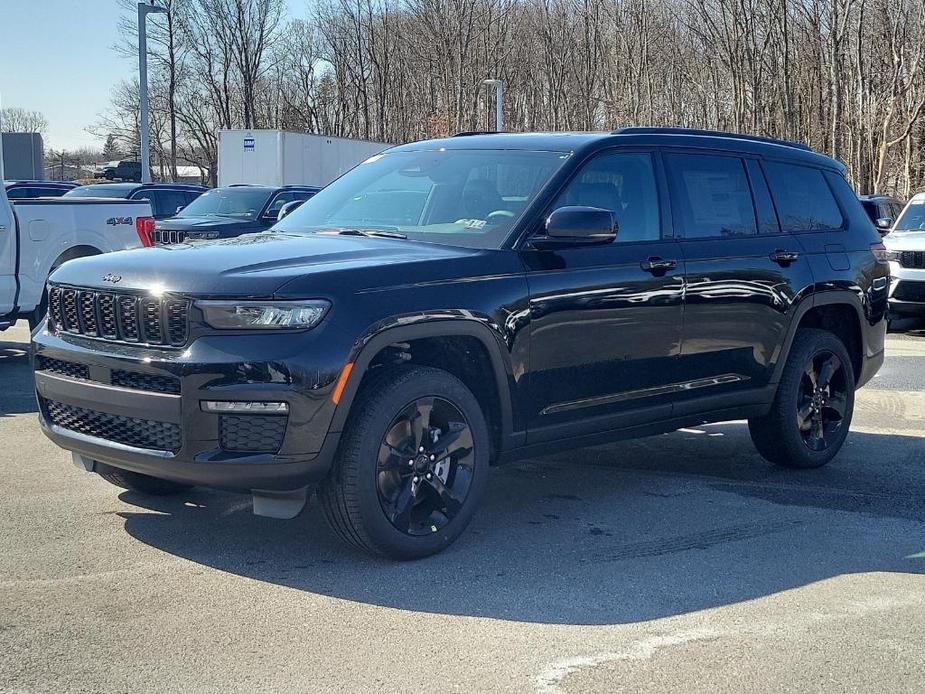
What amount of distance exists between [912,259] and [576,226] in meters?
10.8

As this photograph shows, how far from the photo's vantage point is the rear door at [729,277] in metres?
6.20

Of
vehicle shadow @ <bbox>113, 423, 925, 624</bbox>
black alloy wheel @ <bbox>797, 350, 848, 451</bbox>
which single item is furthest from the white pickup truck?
black alloy wheel @ <bbox>797, 350, 848, 451</bbox>

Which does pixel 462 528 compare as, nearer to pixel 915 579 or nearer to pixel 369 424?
pixel 369 424

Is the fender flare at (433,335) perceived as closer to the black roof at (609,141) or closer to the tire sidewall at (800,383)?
the black roof at (609,141)

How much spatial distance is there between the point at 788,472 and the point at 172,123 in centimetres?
5747

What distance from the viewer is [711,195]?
6.49 metres

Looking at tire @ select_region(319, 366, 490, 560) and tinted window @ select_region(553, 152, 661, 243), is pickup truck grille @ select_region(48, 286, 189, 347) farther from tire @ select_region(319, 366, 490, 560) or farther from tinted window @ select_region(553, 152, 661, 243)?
tinted window @ select_region(553, 152, 661, 243)

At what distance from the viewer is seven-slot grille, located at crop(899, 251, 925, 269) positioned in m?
14.8

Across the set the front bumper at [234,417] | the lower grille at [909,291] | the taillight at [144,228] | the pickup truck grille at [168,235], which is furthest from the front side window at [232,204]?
the front bumper at [234,417]

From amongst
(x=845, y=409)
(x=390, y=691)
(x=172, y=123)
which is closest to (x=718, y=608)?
(x=390, y=691)

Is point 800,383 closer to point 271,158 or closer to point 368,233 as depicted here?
point 368,233

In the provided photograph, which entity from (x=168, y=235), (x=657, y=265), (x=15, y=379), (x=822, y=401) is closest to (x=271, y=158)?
(x=168, y=235)

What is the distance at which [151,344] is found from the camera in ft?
15.5

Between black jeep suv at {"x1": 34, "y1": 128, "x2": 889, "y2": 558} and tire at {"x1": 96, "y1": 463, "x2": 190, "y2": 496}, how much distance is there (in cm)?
2
